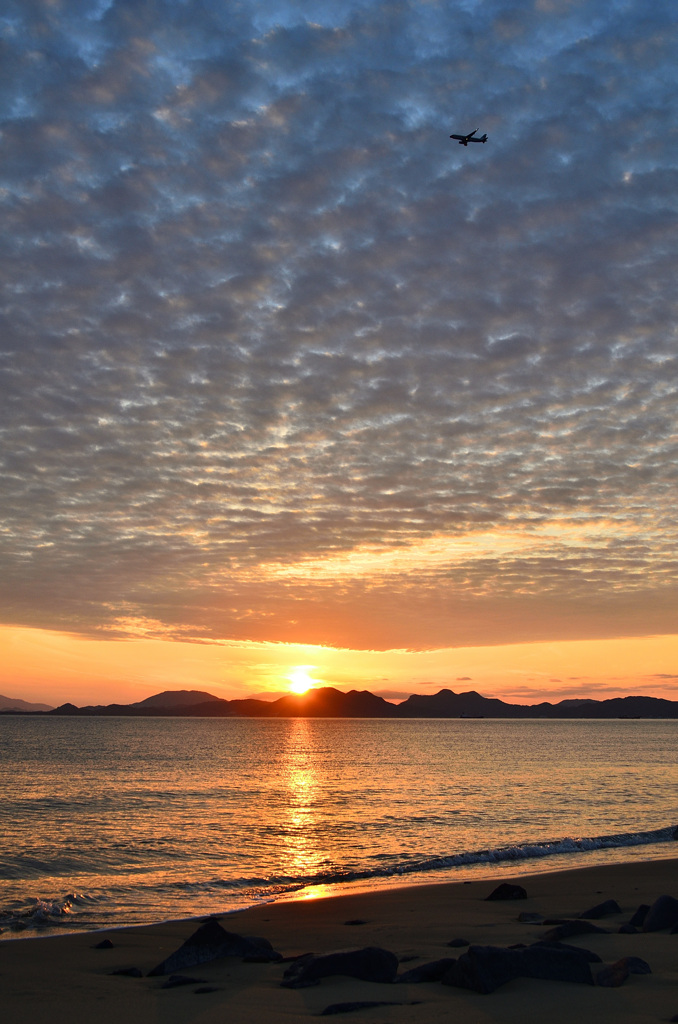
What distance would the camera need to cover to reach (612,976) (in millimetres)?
10312

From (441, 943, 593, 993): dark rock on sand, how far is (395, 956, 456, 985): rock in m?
0.20

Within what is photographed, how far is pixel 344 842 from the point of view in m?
31.5

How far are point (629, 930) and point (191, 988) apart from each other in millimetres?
8851

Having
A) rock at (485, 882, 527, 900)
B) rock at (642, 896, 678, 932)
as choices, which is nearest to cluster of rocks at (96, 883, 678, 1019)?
rock at (642, 896, 678, 932)

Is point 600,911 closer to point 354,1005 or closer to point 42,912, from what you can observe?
point 354,1005

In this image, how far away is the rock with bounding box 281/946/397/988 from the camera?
428 inches

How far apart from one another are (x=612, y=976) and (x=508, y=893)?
10.5m

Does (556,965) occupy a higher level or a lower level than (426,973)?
higher

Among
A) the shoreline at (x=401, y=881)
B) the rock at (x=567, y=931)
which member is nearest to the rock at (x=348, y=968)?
the rock at (x=567, y=931)

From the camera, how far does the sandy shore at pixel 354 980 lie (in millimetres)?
9344

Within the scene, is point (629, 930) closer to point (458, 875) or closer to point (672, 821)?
point (458, 875)

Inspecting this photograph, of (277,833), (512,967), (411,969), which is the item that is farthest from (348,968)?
(277,833)

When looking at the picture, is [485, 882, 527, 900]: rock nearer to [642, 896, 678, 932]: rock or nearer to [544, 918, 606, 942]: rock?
[642, 896, 678, 932]: rock

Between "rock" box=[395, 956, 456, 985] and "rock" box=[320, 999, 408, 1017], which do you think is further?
"rock" box=[395, 956, 456, 985]
